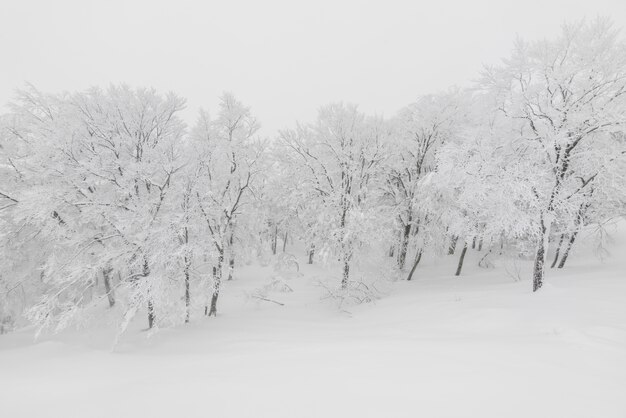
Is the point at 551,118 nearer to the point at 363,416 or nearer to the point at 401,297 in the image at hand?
the point at 401,297

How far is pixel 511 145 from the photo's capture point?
12820mm

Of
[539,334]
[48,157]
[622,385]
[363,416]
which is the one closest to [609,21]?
[539,334]

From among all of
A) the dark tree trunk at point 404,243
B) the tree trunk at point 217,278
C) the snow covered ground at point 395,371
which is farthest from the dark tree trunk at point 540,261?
the tree trunk at point 217,278

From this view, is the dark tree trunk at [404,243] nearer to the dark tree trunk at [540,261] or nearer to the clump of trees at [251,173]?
the clump of trees at [251,173]

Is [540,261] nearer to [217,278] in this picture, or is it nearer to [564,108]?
[564,108]

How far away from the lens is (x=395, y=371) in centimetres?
529

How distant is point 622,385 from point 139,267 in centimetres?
1460

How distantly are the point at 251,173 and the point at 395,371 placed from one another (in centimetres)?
1264

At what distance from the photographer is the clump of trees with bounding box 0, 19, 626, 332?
448 inches

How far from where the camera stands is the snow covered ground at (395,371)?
4.29 metres

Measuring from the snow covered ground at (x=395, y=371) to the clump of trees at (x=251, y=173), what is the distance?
284cm

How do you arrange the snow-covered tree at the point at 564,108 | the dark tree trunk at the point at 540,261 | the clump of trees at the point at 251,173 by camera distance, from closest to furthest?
the snow-covered tree at the point at 564,108 → the clump of trees at the point at 251,173 → the dark tree trunk at the point at 540,261

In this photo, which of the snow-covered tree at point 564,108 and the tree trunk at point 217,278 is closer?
the snow-covered tree at point 564,108

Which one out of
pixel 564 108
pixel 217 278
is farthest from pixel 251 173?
pixel 564 108
